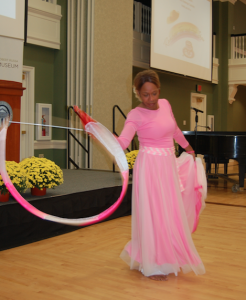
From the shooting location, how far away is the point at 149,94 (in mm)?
2420

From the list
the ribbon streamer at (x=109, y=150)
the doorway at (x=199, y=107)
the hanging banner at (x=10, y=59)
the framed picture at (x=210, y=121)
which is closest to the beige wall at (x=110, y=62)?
the hanging banner at (x=10, y=59)

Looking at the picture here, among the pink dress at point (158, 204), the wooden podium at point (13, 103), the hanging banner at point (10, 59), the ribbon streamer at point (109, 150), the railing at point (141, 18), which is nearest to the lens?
Answer: the ribbon streamer at point (109, 150)

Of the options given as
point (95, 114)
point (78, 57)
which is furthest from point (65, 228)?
point (78, 57)

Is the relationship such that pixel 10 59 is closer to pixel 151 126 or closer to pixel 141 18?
pixel 151 126

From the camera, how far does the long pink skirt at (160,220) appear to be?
2404 mm

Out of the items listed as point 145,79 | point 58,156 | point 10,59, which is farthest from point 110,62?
point 145,79

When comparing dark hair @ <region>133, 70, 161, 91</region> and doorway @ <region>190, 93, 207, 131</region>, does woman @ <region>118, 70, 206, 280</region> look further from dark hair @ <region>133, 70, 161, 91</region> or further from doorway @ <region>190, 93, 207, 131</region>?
doorway @ <region>190, 93, 207, 131</region>

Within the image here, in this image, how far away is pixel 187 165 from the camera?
8.78 feet

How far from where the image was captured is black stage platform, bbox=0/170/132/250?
10.5 ft

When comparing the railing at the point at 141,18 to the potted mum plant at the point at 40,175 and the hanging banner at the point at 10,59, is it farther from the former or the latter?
the potted mum plant at the point at 40,175

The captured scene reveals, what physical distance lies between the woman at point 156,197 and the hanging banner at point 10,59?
348cm

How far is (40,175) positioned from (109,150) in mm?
1506

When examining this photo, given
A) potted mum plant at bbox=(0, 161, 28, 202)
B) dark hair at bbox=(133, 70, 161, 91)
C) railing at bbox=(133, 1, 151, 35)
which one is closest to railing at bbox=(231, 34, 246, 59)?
railing at bbox=(133, 1, 151, 35)

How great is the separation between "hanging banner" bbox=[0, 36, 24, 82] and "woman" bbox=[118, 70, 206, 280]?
3475 mm
